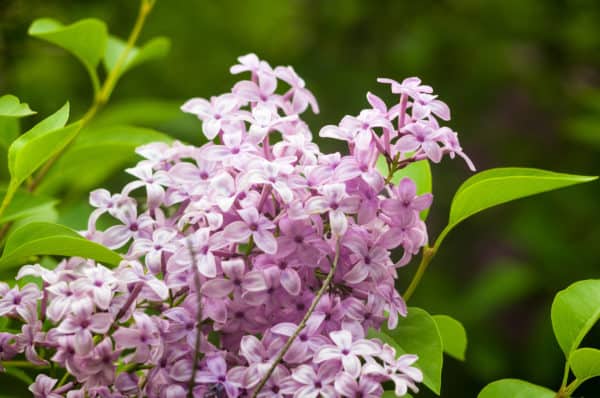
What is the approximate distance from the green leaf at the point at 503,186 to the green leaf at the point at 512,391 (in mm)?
153

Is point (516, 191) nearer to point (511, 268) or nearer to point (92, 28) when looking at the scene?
point (92, 28)

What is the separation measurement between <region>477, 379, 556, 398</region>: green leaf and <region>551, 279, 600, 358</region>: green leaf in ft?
0.17

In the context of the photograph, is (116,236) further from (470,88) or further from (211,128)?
(470,88)

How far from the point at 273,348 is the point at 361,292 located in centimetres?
9

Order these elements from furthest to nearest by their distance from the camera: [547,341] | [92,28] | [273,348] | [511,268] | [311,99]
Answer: [511,268] < [547,341] < [92,28] < [311,99] < [273,348]

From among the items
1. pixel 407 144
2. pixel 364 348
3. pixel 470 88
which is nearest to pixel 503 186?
pixel 407 144

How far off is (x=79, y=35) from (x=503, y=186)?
599 millimetres

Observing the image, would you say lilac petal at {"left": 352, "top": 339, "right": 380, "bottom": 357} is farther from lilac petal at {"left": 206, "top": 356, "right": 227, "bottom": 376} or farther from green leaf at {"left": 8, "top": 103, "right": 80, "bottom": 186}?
green leaf at {"left": 8, "top": 103, "right": 80, "bottom": 186}

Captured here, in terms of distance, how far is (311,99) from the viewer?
34.5 inches

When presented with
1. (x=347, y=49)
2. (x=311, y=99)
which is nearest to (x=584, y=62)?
(x=347, y=49)

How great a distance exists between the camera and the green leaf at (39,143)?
74 centimetres


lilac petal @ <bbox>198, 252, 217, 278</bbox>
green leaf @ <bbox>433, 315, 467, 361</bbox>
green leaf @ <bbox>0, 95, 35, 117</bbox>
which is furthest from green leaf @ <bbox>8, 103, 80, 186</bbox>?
green leaf @ <bbox>433, 315, 467, 361</bbox>

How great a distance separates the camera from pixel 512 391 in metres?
0.75

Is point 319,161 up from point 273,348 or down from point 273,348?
up
